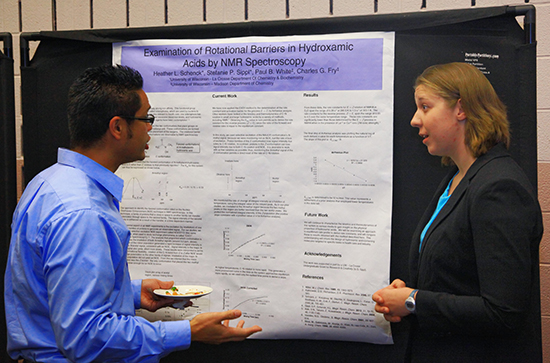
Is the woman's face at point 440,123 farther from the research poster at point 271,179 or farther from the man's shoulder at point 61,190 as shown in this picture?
the man's shoulder at point 61,190

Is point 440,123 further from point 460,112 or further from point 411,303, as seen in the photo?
point 411,303

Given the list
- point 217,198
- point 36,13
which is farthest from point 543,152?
point 36,13

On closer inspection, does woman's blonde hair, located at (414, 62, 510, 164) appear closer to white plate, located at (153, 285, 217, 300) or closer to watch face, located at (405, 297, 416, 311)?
watch face, located at (405, 297, 416, 311)

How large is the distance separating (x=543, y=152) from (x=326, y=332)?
1373mm

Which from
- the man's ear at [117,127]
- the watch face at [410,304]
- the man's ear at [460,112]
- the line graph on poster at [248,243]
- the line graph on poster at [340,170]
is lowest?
the watch face at [410,304]

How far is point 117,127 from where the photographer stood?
1323mm

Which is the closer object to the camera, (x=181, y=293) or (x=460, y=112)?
(x=460, y=112)

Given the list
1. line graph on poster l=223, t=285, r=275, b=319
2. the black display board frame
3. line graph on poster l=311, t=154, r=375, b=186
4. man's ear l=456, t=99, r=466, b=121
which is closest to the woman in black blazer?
man's ear l=456, t=99, r=466, b=121

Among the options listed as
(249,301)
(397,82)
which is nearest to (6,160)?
(249,301)

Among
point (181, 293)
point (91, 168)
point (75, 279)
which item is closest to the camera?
point (75, 279)

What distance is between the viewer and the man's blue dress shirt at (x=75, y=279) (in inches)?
42.1

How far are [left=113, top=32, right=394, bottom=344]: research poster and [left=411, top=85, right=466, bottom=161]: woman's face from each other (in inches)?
8.5

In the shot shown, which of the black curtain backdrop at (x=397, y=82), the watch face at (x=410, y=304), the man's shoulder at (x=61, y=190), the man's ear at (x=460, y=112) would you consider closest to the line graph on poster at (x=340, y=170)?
the black curtain backdrop at (x=397, y=82)

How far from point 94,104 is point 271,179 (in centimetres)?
80
